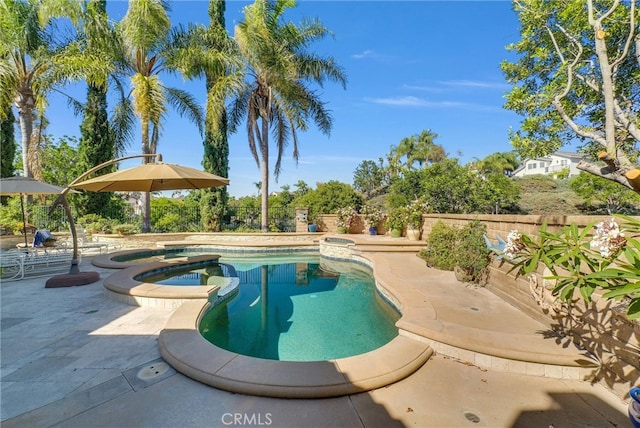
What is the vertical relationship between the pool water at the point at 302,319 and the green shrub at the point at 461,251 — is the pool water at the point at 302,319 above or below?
below

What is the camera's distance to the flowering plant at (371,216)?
559 inches

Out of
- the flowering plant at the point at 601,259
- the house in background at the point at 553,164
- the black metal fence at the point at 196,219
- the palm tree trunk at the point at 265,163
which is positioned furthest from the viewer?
the house in background at the point at 553,164

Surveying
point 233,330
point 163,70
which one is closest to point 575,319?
point 233,330

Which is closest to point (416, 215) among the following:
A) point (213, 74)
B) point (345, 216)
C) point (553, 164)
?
point (345, 216)

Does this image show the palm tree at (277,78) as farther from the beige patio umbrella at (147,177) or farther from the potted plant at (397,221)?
the beige patio umbrella at (147,177)

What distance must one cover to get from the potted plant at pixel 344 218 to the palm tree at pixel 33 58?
12124 millimetres

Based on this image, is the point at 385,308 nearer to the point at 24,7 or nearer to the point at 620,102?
the point at 620,102

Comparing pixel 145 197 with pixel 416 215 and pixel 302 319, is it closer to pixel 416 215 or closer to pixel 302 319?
pixel 302 319

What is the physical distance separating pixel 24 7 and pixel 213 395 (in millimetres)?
17279

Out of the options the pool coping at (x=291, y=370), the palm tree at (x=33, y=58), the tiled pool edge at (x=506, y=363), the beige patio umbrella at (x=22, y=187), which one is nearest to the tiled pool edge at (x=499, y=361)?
the tiled pool edge at (x=506, y=363)

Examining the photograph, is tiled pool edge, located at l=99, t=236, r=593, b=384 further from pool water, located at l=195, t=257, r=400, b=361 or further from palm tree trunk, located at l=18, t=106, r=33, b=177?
palm tree trunk, located at l=18, t=106, r=33, b=177

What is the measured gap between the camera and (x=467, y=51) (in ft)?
30.0

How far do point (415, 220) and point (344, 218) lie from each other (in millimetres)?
4159

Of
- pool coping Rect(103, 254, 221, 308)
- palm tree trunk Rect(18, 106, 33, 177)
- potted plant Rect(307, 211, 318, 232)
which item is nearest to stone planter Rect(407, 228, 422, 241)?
potted plant Rect(307, 211, 318, 232)
